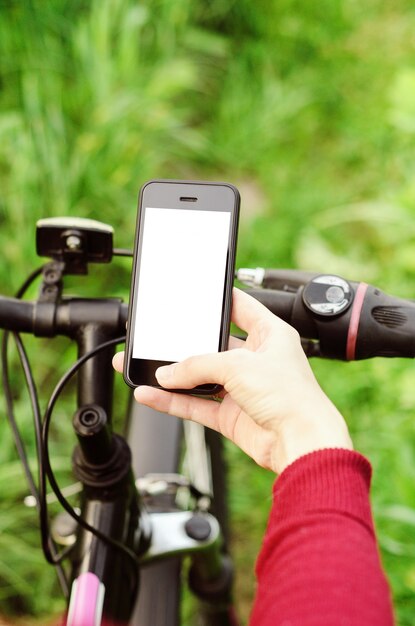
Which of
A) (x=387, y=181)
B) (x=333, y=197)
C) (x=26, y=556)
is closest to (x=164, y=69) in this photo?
(x=333, y=197)

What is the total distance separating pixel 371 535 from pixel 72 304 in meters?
0.48

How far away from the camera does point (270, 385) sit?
0.67 m

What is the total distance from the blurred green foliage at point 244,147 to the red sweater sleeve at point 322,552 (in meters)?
1.02

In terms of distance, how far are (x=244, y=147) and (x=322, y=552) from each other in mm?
2416

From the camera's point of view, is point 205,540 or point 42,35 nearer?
point 205,540

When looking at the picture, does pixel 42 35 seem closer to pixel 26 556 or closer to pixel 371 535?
pixel 26 556

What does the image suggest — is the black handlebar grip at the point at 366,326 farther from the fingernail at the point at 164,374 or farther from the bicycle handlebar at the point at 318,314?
the fingernail at the point at 164,374

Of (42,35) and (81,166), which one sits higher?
(42,35)

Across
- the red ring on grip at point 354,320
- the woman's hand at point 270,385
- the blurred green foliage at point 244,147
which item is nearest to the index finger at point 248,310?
the woman's hand at point 270,385

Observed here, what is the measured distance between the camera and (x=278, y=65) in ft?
9.87

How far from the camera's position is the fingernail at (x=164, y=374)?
0.73 meters

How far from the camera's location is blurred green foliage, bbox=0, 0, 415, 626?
180 cm

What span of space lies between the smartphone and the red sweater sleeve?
0.22 m

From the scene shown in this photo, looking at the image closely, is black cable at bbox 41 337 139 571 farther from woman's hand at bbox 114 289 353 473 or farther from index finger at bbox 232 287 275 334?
index finger at bbox 232 287 275 334
